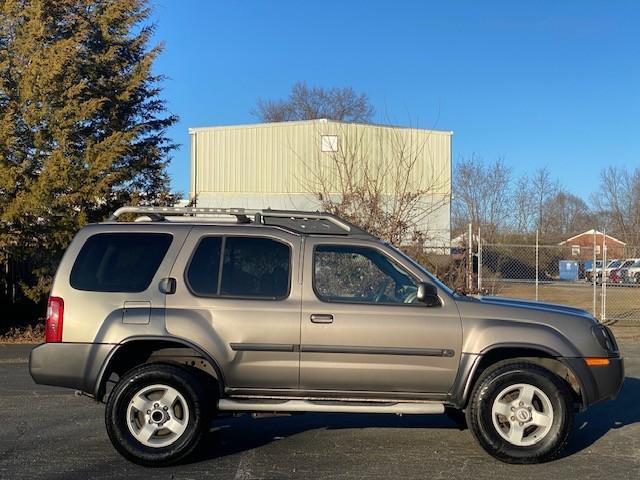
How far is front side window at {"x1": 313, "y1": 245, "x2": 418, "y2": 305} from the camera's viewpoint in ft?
17.8

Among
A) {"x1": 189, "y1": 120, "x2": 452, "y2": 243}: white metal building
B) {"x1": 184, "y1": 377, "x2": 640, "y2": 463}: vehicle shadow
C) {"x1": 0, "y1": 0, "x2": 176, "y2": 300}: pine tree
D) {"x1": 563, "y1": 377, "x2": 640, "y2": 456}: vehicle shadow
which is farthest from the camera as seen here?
{"x1": 189, "y1": 120, "x2": 452, "y2": 243}: white metal building

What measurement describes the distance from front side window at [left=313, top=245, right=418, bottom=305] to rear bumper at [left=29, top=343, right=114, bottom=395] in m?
1.82

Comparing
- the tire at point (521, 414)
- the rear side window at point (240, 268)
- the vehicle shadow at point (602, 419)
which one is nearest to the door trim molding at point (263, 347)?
the rear side window at point (240, 268)

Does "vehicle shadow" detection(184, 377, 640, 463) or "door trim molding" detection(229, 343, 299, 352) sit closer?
"door trim molding" detection(229, 343, 299, 352)

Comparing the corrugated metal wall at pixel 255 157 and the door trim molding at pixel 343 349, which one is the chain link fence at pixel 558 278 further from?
the door trim molding at pixel 343 349

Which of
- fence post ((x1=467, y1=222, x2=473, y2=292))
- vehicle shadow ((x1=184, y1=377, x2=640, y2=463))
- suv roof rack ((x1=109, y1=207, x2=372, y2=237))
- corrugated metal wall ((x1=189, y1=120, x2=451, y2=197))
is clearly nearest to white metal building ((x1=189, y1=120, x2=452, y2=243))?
corrugated metal wall ((x1=189, y1=120, x2=451, y2=197))

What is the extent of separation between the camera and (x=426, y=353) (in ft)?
17.2

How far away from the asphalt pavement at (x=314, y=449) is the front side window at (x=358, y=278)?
1346mm

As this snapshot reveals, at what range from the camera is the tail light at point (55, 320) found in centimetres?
527

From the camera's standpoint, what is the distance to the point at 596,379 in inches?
211

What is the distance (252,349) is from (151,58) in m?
9.51

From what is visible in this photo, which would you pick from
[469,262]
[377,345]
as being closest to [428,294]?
[377,345]

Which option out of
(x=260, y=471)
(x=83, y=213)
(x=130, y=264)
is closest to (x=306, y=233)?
(x=130, y=264)

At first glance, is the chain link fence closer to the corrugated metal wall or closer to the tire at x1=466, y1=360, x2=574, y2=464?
the corrugated metal wall
